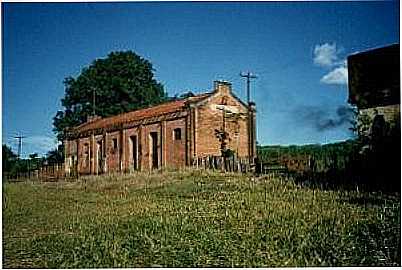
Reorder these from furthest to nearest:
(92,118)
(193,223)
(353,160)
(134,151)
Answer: (134,151)
(92,118)
(353,160)
(193,223)

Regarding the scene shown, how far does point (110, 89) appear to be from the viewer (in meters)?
3.66

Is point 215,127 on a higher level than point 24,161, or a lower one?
higher

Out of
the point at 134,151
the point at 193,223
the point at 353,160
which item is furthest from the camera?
the point at 134,151

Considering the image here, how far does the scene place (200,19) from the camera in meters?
3.51

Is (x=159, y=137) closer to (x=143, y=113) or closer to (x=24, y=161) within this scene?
(x=143, y=113)

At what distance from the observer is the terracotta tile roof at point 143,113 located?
12.0 feet

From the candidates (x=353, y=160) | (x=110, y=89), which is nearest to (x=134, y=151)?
(x=110, y=89)

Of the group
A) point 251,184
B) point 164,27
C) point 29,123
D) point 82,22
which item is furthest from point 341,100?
point 29,123

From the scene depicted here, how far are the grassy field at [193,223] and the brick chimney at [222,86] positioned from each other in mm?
470

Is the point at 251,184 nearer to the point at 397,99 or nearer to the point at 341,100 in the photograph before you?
the point at 341,100

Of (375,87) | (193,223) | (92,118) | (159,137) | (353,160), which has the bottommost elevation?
(193,223)

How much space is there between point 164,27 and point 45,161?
38.9 inches

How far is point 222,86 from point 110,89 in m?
0.63

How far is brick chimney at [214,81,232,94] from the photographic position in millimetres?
3568
